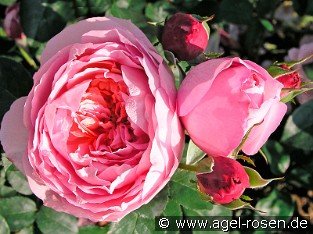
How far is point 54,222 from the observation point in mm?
1189

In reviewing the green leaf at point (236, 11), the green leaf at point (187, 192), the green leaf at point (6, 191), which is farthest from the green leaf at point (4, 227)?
the green leaf at point (236, 11)

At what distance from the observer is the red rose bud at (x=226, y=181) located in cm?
81

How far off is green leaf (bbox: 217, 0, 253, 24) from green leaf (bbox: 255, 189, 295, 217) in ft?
1.41

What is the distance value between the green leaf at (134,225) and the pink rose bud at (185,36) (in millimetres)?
345

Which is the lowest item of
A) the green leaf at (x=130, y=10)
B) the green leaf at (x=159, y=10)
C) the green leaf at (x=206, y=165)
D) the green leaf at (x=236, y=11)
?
the green leaf at (x=236, y=11)

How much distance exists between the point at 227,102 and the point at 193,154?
16cm

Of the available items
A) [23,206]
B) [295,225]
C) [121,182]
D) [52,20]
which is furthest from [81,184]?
[295,225]

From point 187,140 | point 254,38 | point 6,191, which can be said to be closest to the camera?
point 187,140

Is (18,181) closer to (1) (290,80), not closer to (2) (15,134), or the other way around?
(2) (15,134)

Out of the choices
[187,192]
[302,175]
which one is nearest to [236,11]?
[302,175]

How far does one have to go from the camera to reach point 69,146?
89 cm

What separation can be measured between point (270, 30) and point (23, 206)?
2.49ft

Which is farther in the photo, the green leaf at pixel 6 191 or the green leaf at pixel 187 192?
the green leaf at pixel 6 191

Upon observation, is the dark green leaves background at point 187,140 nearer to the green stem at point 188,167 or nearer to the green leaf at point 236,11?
the green leaf at point 236,11
